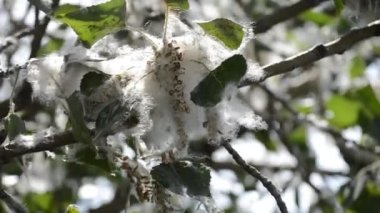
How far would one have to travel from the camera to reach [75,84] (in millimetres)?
860

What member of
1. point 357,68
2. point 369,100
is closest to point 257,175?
point 369,100

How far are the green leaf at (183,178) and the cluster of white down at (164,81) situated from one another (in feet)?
0.11

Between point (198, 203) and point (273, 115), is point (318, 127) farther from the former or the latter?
point (198, 203)

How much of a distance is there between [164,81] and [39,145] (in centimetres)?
15

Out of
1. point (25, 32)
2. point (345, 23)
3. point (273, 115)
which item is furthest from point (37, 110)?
point (345, 23)

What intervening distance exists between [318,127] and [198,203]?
35.8 inches

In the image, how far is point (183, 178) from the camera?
0.84m

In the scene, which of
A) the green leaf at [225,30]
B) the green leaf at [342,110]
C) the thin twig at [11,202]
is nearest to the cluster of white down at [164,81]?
the green leaf at [225,30]

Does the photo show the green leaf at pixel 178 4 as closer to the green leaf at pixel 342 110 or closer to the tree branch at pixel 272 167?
the tree branch at pixel 272 167

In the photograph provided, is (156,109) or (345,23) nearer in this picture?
(156,109)

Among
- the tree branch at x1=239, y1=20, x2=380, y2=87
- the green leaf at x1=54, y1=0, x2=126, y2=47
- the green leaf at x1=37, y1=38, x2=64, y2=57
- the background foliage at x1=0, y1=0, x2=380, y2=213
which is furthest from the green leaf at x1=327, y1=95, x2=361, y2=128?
the green leaf at x1=54, y1=0, x2=126, y2=47

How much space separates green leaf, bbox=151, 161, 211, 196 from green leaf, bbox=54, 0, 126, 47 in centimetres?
15

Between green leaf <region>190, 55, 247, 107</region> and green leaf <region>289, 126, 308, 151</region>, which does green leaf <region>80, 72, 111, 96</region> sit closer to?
green leaf <region>190, 55, 247, 107</region>

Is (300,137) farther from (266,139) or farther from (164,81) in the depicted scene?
(164,81)
